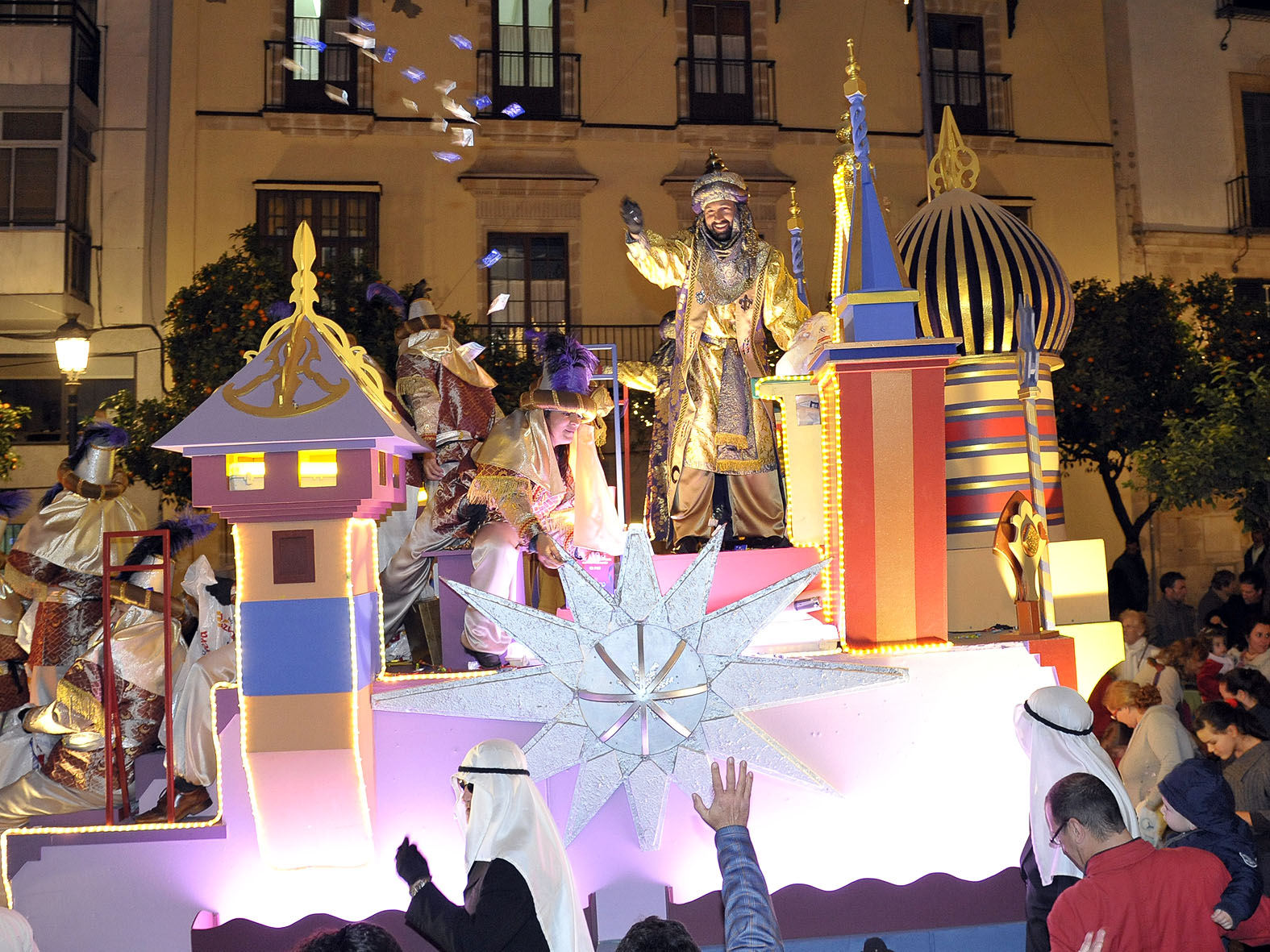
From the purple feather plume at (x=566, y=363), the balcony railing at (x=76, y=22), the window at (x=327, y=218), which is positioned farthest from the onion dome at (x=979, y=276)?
the balcony railing at (x=76, y=22)

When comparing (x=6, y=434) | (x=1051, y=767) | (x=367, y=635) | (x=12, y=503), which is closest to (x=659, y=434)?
(x=367, y=635)

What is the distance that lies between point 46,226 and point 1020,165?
13.7 m

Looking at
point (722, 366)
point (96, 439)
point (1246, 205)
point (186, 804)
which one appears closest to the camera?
point (186, 804)

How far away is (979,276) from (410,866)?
498cm

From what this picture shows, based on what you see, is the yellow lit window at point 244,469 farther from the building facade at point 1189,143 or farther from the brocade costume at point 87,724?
the building facade at point 1189,143

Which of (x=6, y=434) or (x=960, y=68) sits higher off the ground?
(x=960, y=68)

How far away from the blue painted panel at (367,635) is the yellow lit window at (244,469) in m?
0.57

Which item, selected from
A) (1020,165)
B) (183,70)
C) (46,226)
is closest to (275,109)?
(183,70)

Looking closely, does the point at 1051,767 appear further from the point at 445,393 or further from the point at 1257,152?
the point at 1257,152

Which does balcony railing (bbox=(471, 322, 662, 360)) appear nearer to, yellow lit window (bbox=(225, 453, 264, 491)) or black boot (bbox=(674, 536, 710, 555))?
black boot (bbox=(674, 536, 710, 555))

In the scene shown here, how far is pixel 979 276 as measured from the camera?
6910 millimetres

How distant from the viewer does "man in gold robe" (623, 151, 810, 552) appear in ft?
20.2

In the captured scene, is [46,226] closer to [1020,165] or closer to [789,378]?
[789,378]

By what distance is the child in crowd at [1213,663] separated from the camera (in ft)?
22.2
